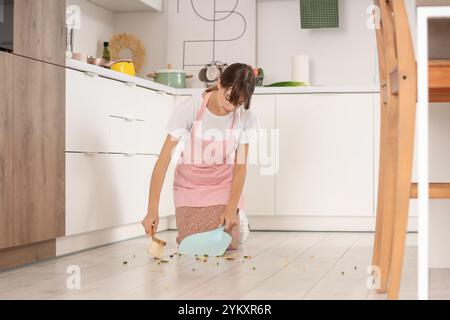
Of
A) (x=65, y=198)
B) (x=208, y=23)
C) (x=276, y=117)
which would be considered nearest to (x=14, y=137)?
(x=65, y=198)

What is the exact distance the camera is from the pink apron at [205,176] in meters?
3.79

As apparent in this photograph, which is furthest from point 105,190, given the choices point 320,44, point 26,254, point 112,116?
point 320,44

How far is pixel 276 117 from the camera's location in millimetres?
4891

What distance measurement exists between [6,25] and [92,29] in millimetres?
2181

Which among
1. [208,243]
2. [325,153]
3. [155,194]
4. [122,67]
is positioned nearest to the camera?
[155,194]

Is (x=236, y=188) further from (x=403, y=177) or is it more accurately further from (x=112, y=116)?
(x=403, y=177)

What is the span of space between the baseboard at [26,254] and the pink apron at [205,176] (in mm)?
721

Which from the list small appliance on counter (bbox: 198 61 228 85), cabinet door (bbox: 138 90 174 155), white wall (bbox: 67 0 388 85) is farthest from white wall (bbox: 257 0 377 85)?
cabinet door (bbox: 138 90 174 155)

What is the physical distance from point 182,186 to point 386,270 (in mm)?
1533

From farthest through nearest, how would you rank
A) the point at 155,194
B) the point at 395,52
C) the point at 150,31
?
the point at 150,31
the point at 155,194
the point at 395,52

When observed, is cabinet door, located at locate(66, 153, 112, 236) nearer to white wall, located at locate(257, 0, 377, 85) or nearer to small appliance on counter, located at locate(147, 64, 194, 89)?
small appliance on counter, located at locate(147, 64, 194, 89)

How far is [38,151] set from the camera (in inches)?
126

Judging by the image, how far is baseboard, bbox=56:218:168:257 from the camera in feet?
11.8

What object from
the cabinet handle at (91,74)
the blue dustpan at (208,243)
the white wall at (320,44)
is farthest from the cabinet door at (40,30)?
the white wall at (320,44)
